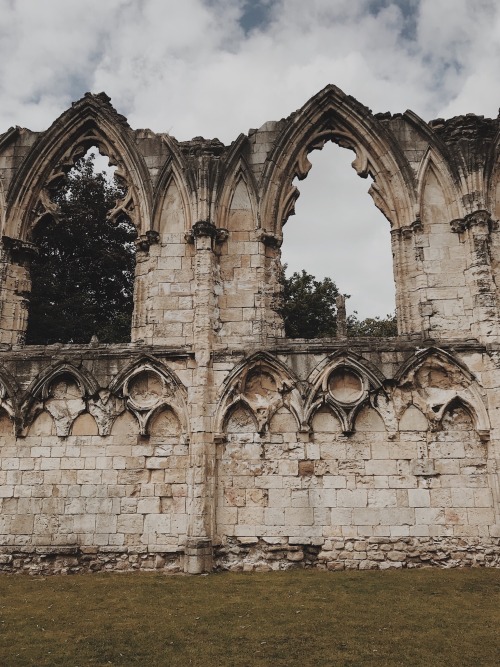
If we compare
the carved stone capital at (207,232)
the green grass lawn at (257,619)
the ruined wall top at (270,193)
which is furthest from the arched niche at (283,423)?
the carved stone capital at (207,232)

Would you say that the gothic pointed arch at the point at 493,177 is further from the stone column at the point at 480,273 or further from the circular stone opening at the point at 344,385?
the circular stone opening at the point at 344,385

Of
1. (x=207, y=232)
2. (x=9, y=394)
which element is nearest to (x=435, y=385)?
(x=207, y=232)

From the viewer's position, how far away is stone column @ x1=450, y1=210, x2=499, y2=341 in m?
8.91

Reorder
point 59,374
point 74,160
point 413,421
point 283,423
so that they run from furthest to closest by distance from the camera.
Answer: point 74,160 → point 59,374 → point 283,423 → point 413,421

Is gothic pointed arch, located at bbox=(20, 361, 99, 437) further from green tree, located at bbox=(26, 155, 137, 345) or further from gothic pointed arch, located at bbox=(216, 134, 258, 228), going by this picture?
green tree, located at bbox=(26, 155, 137, 345)

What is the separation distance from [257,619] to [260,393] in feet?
12.3

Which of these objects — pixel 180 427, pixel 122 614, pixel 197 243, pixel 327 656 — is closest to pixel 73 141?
pixel 197 243

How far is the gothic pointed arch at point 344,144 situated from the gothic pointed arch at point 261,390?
98.4 inches

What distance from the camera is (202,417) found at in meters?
8.57

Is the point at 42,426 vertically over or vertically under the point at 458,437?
over

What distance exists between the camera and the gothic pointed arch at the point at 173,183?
10016 millimetres

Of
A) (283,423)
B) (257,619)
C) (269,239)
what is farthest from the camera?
(269,239)

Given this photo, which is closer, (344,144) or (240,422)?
(240,422)

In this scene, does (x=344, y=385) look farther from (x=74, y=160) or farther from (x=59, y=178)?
(x=74, y=160)
